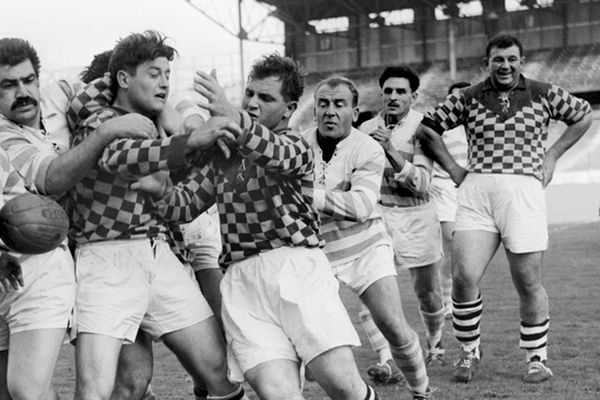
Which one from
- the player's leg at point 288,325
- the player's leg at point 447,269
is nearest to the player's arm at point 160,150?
the player's leg at point 288,325

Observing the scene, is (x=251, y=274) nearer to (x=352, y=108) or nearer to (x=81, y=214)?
(x=81, y=214)

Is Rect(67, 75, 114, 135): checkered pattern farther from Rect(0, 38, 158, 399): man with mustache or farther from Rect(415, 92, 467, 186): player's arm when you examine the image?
Rect(415, 92, 467, 186): player's arm

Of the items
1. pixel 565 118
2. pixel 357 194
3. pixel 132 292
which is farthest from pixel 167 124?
pixel 565 118

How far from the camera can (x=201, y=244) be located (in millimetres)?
6234

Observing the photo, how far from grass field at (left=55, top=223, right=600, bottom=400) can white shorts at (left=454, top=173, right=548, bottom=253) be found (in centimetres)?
95

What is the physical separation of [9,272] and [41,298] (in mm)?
218

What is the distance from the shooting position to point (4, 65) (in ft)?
15.4

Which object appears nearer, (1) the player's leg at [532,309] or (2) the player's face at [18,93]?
(2) the player's face at [18,93]

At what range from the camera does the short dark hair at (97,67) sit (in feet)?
17.9

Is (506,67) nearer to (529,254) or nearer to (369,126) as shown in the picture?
(369,126)

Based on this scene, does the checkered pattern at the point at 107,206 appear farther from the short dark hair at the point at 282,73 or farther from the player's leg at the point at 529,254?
the player's leg at the point at 529,254

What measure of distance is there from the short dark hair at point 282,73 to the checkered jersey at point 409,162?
232 centimetres

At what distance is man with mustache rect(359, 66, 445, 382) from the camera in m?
7.51

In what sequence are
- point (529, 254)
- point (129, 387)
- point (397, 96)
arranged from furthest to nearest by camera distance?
point (397, 96)
point (529, 254)
point (129, 387)
